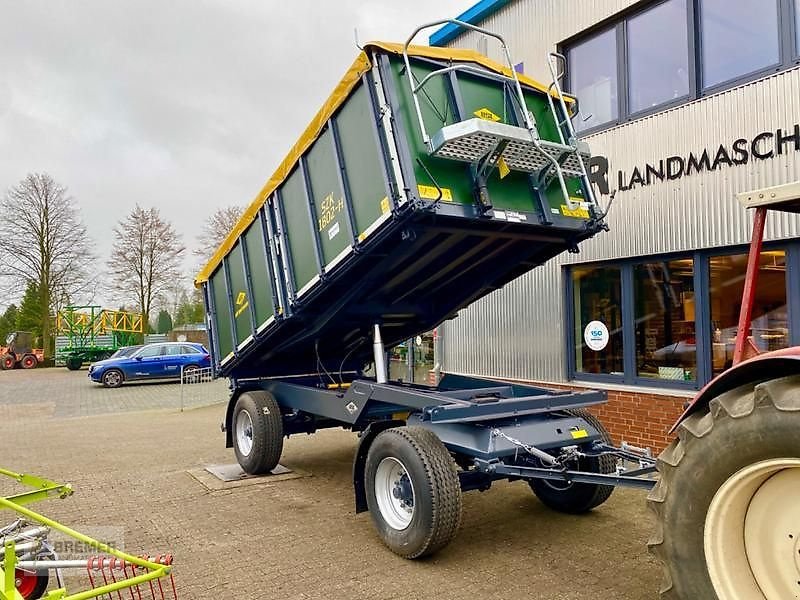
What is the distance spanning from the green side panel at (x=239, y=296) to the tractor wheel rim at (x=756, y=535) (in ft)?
17.3

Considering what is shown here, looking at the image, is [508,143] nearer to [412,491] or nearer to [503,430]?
[503,430]

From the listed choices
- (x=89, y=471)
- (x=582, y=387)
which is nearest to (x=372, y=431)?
(x=582, y=387)

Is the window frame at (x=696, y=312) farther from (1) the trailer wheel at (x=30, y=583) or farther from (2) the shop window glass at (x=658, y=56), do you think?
(1) the trailer wheel at (x=30, y=583)

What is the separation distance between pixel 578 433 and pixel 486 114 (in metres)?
2.59

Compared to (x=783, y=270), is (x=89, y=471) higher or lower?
lower

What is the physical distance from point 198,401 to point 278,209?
11296 mm

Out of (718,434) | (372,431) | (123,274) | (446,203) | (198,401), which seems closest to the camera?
(718,434)

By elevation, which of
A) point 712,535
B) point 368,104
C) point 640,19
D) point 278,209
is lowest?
point 712,535

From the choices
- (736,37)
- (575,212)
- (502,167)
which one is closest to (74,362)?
(575,212)

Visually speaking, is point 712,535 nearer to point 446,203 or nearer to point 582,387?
point 446,203

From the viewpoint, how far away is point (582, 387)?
832 cm

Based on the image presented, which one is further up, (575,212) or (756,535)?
(575,212)

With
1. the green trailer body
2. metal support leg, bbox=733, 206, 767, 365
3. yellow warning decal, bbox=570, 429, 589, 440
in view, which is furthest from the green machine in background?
metal support leg, bbox=733, 206, 767, 365

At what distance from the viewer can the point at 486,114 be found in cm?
497
